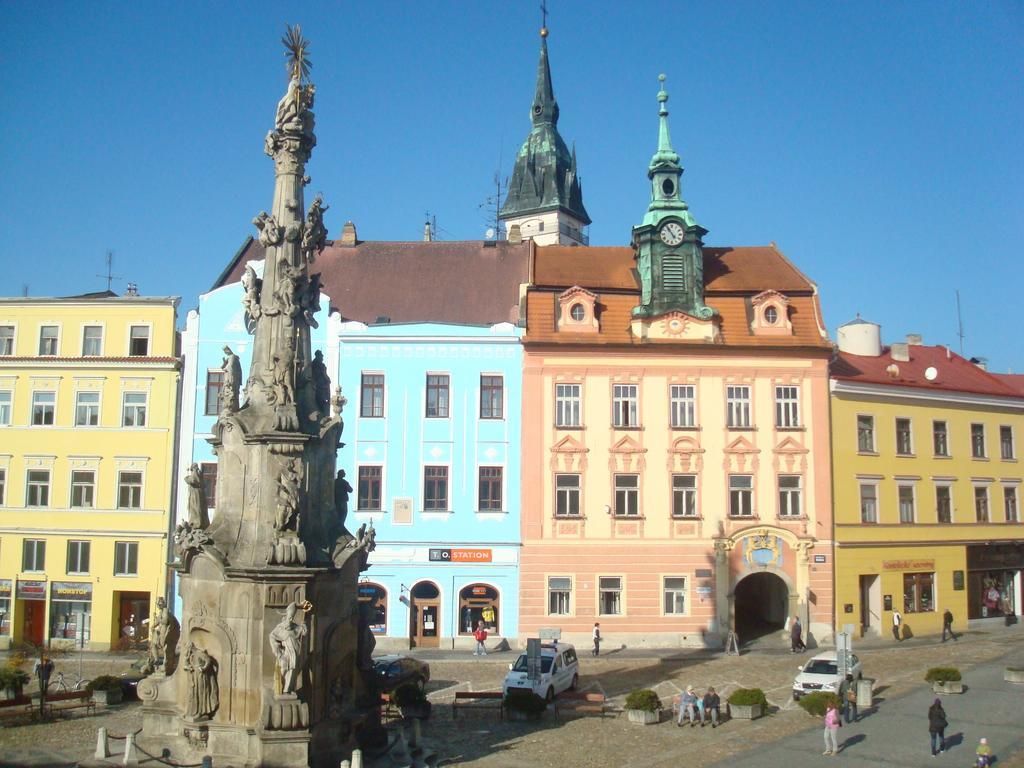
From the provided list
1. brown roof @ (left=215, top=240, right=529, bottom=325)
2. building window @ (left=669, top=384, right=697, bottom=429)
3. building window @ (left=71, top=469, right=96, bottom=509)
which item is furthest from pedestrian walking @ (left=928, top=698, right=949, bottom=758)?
building window @ (left=71, top=469, right=96, bottom=509)

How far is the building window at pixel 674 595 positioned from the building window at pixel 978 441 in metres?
13.9

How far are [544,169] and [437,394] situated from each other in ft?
211

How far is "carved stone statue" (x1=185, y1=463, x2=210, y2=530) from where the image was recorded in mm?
17406

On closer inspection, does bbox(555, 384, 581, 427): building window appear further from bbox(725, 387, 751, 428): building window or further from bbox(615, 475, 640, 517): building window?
bbox(725, 387, 751, 428): building window

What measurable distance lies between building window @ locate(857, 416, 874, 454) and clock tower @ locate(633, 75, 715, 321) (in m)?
6.90

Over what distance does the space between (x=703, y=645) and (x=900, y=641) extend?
7103 millimetres

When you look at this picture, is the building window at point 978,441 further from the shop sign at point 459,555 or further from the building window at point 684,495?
the shop sign at point 459,555

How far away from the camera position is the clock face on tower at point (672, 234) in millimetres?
37784

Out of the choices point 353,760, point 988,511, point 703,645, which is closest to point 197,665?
point 353,760

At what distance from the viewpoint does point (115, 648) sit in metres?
34.7

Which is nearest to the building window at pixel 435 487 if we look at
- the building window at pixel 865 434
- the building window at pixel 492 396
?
the building window at pixel 492 396

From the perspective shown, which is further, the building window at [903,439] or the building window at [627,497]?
the building window at [903,439]

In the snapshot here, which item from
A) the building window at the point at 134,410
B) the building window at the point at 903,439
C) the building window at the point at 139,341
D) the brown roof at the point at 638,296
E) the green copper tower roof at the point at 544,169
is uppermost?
the green copper tower roof at the point at 544,169

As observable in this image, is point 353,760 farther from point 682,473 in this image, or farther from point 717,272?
point 717,272
